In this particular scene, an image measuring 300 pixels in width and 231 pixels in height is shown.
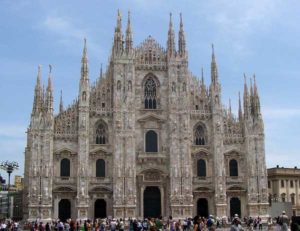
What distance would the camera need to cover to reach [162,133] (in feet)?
188

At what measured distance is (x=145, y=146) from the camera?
186ft

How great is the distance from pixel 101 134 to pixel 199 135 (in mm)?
10867

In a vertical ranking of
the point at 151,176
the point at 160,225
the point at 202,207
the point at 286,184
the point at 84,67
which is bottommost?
the point at 160,225

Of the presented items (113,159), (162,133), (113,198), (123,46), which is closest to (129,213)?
(113,198)

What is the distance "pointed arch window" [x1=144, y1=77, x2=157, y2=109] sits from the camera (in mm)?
57750

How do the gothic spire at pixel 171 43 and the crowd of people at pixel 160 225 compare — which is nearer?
the crowd of people at pixel 160 225

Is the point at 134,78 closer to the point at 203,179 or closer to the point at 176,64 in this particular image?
the point at 176,64

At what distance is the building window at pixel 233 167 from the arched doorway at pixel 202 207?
4.25m

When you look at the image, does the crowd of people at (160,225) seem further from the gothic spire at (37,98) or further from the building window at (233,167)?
the gothic spire at (37,98)

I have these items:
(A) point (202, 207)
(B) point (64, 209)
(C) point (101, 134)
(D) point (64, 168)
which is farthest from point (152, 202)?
(D) point (64, 168)

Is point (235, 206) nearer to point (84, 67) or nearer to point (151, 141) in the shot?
point (151, 141)

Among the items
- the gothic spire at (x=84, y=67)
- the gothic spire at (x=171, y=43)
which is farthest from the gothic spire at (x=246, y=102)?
the gothic spire at (x=84, y=67)

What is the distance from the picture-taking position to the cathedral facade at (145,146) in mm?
53812

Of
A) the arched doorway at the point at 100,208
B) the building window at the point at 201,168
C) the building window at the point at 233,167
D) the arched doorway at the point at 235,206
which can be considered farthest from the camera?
the building window at the point at 233,167
